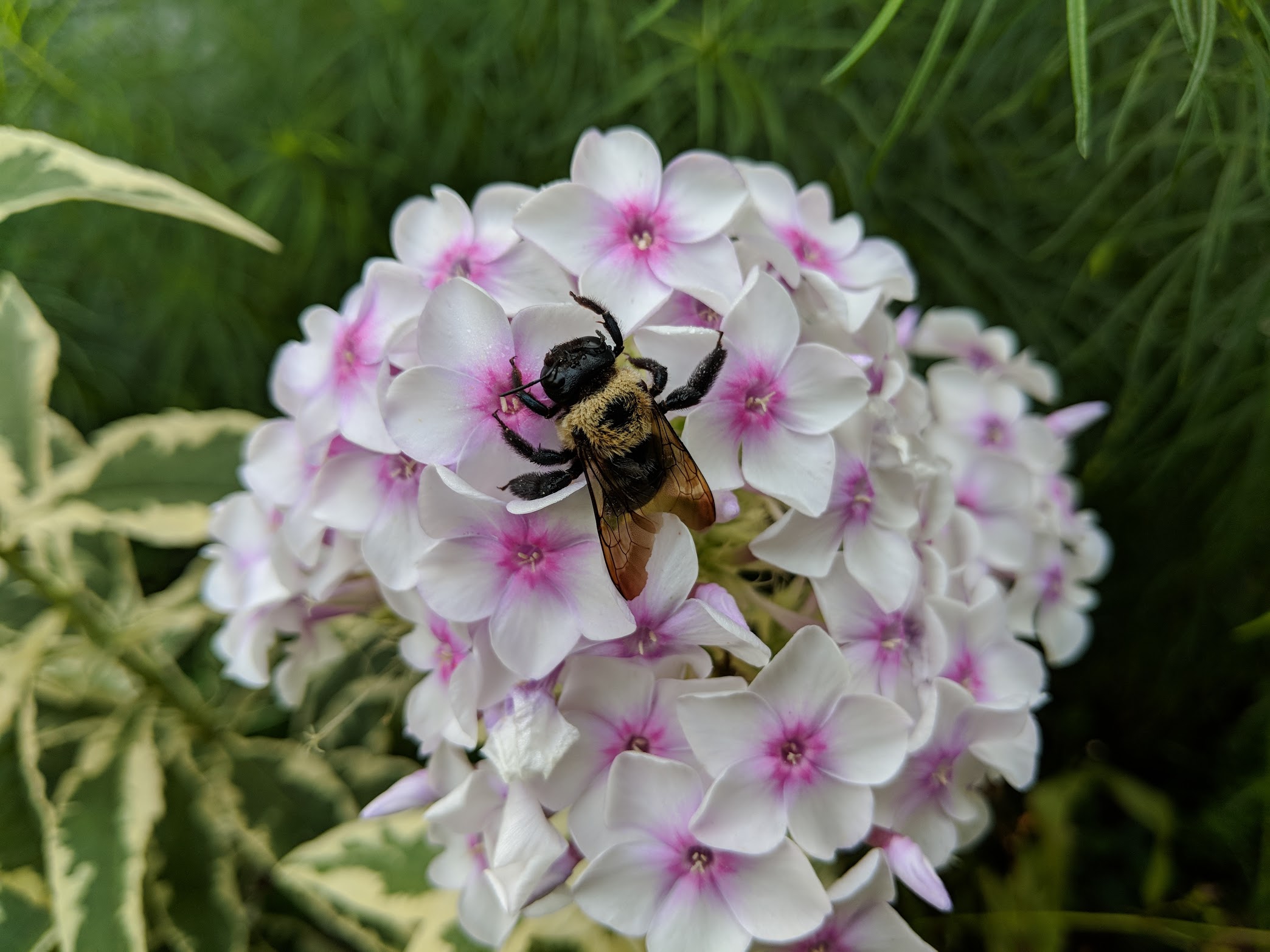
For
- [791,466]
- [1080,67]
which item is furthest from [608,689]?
[1080,67]

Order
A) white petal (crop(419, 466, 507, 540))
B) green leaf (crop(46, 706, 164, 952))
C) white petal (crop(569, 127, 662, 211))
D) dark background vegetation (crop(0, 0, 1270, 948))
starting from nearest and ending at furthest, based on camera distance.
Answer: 1. white petal (crop(419, 466, 507, 540))
2. white petal (crop(569, 127, 662, 211))
3. green leaf (crop(46, 706, 164, 952))
4. dark background vegetation (crop(0, 0, 1270, 948))

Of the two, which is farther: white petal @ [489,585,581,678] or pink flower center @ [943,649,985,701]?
pink flower center @ [943,649,985,701]

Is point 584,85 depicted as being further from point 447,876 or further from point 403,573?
point 447,876

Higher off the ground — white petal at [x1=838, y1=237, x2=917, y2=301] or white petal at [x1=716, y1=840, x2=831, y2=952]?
white petal at [x1=838, y1=237, x2=917, y2=301]

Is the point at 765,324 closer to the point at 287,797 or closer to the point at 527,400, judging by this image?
the point at 527,400

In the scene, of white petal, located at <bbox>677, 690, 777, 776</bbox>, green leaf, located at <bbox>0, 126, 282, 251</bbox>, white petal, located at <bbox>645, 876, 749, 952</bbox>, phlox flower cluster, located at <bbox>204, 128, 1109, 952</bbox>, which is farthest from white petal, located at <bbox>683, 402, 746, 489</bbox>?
green leaf, located at <bbox>0, 126, 282, 251</bbox>

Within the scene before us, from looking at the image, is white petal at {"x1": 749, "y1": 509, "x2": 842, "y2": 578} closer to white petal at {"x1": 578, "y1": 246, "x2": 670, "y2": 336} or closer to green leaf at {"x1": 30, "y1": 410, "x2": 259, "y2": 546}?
white petal at {"x1": 578, "y1": 246, "x2": 670, "y2": 336}

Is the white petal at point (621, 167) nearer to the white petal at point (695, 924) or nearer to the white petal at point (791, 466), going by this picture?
the white petal at point (791, 466)
